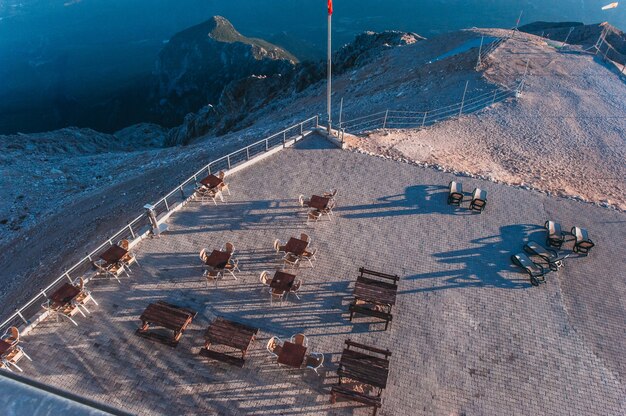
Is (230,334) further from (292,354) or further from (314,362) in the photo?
(314,362)

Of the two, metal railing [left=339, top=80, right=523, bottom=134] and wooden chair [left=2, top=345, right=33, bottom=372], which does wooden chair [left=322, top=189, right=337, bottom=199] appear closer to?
metal railing [left=339, top=80, right=523, bottom=134]

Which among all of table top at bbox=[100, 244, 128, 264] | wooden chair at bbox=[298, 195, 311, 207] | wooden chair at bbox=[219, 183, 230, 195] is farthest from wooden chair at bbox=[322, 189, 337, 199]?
table top at bbox=[100, 244, 128, 264]

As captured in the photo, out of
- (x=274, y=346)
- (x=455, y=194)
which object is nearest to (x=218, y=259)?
(x=274, y=346)

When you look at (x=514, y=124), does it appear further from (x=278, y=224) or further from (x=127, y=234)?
(x=127, y=234)

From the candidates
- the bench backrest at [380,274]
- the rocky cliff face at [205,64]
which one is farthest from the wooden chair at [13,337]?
the rocky cliff face at [205,64]

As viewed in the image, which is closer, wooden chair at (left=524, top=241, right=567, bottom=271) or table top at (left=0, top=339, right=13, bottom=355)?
table top at (left=0, top=339, right=13, bottom=355)

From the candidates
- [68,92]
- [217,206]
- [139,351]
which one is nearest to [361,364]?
[139,351]
